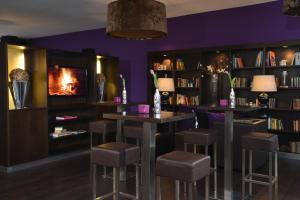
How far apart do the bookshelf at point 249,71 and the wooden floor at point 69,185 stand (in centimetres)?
105

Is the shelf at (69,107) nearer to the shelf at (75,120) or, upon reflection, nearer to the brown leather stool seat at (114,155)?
the shelf at (75,120)

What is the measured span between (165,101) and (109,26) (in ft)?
12.3

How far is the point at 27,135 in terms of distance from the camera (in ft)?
15.5

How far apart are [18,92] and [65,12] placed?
2.35m

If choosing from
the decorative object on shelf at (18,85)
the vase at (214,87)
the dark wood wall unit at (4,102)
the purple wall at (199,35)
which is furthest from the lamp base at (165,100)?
the dark wood wall unit at (4,102)

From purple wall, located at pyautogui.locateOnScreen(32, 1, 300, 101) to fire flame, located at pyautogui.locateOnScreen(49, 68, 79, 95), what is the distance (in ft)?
6.31

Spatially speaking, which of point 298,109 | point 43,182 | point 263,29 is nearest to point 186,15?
point 263,29

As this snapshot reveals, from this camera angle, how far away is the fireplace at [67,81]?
5.31m

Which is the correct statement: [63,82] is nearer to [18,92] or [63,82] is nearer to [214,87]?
[18,92]

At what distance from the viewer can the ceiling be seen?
18.2ft

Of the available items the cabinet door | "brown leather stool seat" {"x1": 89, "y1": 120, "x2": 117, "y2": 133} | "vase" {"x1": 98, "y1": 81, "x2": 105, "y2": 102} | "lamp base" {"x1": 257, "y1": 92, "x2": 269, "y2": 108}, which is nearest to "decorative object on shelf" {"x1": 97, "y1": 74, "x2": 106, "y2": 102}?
"vase" {"x1": 98, "y1": 81, "x2": 105, "y2": 102}

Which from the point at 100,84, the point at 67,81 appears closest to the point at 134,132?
the point at 67,81

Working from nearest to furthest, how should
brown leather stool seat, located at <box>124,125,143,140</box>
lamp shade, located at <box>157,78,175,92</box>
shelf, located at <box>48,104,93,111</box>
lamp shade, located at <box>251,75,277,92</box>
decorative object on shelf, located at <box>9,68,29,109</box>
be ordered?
brown leather stool seat, located at <box>124,125,143,140</box>
decorative object on shelf, located at <box>9,68,29,109</box>
lamp shade, located at <box>251,75,277,92</box>
shelf, located at <box>48,104,93,111</box>
lamp shade, located at <box>157,78,175,92</box>

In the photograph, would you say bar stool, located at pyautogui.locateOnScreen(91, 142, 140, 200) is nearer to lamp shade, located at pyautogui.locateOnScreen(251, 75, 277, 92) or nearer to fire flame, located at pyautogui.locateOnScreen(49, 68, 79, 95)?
fire flame, located at pyautogui.locateOnScreen(49, 68, 79, 95)
